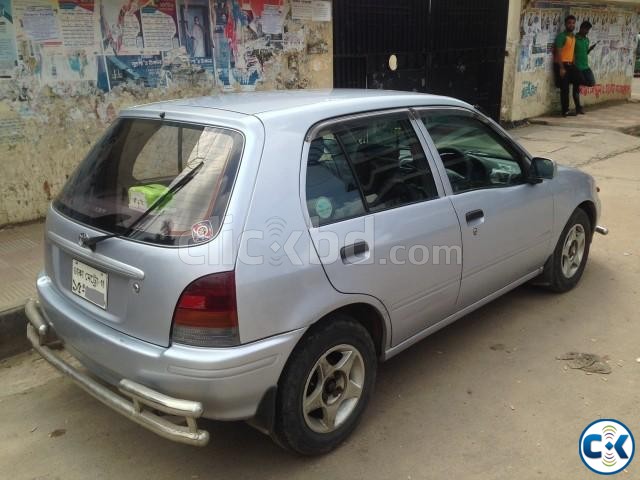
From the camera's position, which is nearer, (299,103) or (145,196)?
(145,196)

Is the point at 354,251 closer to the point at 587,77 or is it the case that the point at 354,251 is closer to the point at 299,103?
the point at 299,103

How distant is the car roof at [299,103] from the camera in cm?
274

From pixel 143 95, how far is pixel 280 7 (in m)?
2.41

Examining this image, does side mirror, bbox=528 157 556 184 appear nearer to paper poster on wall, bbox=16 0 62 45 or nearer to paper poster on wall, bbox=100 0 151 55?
paper poster on wall, bbox=100 0 151 55

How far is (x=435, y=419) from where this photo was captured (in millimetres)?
3076

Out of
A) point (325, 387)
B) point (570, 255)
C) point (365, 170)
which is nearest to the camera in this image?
point (325, 387)

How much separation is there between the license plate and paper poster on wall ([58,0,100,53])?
3.89 m

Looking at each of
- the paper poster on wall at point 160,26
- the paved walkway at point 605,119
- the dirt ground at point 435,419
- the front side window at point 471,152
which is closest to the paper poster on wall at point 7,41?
the paper poster on wall at point 160,26

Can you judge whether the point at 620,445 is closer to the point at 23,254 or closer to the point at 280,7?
the point at 23,254

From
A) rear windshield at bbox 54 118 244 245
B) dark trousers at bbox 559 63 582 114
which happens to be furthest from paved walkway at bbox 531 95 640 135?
rear windshield at bbox 54 118 244 245

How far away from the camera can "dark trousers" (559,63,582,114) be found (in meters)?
13.3

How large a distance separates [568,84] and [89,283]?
43.7ft

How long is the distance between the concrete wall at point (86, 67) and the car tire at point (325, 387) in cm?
442

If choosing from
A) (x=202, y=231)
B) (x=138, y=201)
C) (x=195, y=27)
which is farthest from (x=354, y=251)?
(x=195, y=27)
